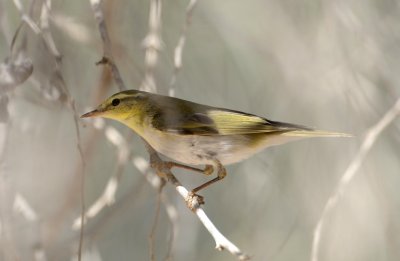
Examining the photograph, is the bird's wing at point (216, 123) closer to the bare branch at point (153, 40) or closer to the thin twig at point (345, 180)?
the bare branch at point (153, 40)

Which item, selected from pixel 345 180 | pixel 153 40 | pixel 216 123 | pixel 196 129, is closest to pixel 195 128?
pixel 196 129

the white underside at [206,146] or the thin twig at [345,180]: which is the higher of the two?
the white underside at [206,146]

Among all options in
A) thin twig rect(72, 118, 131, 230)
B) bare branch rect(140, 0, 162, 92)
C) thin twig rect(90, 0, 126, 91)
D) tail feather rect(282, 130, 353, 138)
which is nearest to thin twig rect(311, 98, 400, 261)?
tail feather rect(282, 130, 353, 138)

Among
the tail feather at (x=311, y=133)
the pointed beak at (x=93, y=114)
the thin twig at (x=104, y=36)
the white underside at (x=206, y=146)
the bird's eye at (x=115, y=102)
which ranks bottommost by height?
the tail feather at (x=311, y=133)

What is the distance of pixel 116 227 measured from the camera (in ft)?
11.4

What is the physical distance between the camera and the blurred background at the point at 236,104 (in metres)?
2.52

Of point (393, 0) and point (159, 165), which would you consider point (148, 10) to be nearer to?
point (159, 165)

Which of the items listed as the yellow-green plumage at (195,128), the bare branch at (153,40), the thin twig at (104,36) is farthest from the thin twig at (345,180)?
the thin twig at (104,36)

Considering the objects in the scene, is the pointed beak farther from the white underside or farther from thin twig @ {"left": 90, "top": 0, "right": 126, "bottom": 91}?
the white underside

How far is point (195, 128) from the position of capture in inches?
116

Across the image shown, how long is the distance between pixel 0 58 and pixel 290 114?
4.49 ft

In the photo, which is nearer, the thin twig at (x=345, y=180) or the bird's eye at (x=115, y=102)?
the thin twig at (x=345, y=180)

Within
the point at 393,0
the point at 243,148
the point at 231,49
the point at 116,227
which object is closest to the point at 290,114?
the point at 243,148

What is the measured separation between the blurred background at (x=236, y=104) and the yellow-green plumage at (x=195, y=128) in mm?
108
